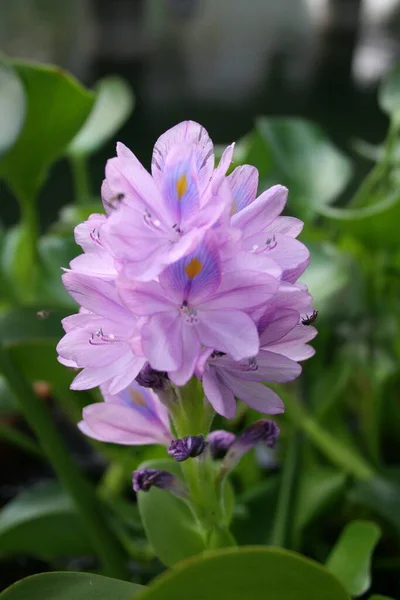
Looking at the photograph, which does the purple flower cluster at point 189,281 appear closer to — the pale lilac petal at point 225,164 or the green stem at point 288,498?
the pale lilac petal at point 225,164

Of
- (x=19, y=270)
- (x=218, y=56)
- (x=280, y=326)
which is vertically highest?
(x=280, y=326)

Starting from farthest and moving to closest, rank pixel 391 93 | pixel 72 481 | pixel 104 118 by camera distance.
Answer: pixel 104 118 → pixel 391 93 → pixel 72 481

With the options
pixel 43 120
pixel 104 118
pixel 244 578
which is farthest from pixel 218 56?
pixel 244 578

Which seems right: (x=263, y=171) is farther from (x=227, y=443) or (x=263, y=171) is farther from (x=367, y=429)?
(x=227, y=443)

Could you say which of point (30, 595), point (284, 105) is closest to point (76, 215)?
point (30, 595)

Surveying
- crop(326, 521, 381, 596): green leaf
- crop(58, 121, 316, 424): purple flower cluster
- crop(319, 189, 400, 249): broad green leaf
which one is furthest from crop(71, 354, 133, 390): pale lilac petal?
crop(319, 189, 400, 249): broad green leaf

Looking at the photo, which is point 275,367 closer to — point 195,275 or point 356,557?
point 195,275

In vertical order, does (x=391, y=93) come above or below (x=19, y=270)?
above
